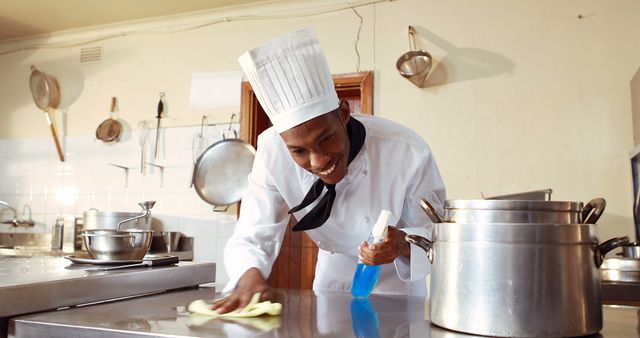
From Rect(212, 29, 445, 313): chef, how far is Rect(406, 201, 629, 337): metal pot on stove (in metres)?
0.36

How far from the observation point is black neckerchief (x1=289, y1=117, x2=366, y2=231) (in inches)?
61.9

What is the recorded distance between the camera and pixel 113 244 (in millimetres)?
1541

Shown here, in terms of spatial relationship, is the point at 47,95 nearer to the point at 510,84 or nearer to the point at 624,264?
the point at 510,84

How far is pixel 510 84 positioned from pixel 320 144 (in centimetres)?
231

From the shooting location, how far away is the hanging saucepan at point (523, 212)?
838 millimetres

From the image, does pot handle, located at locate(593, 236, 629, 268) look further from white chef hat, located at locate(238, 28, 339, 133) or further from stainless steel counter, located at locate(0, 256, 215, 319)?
stainless steel counter, located at locate(0, 256, 215, 319)

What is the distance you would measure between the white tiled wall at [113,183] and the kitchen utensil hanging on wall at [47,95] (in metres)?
0.11

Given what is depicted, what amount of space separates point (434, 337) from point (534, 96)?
2.77m

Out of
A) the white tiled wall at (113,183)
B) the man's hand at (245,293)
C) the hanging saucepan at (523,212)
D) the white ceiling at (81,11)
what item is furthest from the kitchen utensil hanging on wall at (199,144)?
the hanging saucepan at (523,212)

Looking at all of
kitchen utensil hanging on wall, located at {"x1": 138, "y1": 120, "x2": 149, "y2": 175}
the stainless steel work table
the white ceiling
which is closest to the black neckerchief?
the stainless steel work table

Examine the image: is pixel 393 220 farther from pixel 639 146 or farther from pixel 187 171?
pixel 187 171

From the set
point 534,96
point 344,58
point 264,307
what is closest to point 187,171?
point 344,58

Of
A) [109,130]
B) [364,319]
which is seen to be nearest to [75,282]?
[364,319]

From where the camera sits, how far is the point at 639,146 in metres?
2.78
